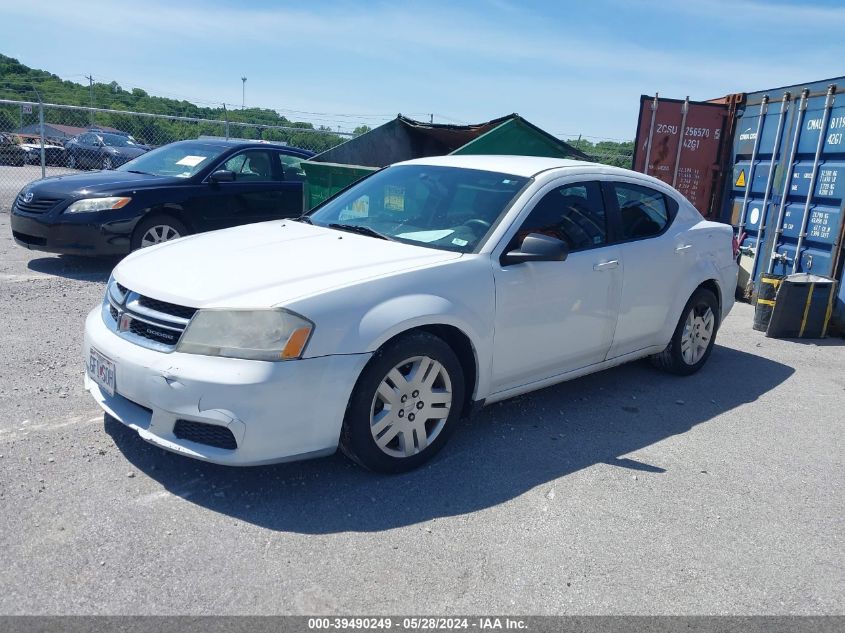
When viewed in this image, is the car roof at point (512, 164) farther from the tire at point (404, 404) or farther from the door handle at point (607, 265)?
the tire at point (404, 404)

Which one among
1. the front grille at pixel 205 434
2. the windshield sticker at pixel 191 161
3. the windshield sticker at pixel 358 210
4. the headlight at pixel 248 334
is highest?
the windshield sticker at pixel 191 161

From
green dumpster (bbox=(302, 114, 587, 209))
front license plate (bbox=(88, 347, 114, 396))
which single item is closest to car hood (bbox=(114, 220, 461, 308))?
front license plate (bbox=(88, 347, 114, 396))

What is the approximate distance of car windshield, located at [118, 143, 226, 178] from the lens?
8.59 metres

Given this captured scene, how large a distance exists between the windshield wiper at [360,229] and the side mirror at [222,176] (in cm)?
424

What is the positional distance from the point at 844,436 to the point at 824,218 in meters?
3.87

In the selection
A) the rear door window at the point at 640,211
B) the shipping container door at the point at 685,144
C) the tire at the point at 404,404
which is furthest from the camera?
the shipping container door at the point at 685,144

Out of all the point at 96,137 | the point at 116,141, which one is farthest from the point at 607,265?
the point at 116,141

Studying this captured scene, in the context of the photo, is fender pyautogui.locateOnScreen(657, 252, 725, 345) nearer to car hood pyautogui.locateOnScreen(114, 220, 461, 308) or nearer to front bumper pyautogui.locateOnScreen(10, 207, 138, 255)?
car hood pyautogui.locateOnScreen(114, 220, 461, 308)

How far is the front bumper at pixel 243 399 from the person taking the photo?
3.17 metres

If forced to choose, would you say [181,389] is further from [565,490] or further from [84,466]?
[565,490]

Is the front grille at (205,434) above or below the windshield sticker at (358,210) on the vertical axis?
below

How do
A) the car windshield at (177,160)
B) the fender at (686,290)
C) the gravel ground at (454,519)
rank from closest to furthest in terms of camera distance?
the gravel ground at (454,519) → the fender at (686,290) → the car windshield at (177,160)

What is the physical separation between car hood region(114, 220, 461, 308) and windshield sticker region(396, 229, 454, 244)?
5.2 inches

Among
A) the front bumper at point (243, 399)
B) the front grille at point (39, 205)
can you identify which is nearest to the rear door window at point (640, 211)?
the front bumper at point (243, 399)
